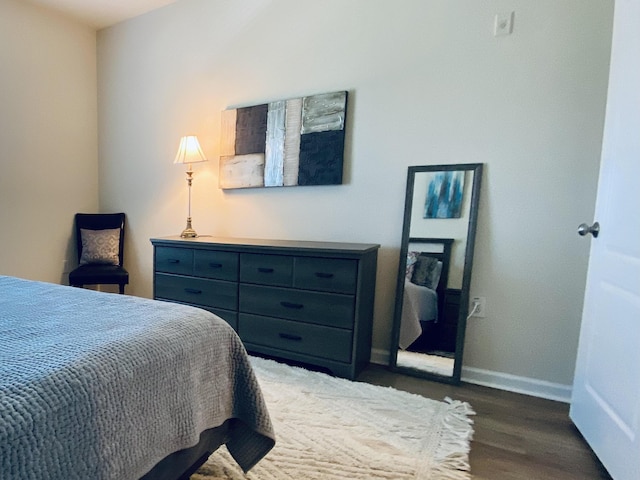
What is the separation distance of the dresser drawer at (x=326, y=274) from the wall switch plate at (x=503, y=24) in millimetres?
1538

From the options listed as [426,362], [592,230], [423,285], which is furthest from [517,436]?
[592,230]

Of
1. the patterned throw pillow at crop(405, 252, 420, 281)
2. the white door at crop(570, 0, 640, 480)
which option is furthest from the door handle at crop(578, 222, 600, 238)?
the patterned throw pillow at crop(405, 252, 420, 281)

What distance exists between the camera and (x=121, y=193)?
3438 millimetres

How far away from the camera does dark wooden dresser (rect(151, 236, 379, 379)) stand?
6.82 ft


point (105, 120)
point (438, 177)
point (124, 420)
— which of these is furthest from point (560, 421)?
point (105, 120)

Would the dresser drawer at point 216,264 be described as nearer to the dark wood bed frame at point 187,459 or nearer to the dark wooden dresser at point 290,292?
the dark wooden dresser at point 290,292

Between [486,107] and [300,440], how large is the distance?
6.63 feet

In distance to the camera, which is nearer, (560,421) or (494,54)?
(560,421)

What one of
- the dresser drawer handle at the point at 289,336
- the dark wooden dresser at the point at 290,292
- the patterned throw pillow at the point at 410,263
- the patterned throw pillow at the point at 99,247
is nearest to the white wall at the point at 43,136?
the patterned throw pillow at the point at 99,247

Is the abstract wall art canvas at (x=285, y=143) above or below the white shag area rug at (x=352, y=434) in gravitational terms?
above

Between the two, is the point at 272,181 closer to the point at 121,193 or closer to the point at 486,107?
the point at 486,107

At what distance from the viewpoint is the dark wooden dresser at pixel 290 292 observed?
2078 mm

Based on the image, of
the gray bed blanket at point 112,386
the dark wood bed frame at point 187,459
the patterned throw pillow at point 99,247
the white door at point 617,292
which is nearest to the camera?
the gray bed blanket at point 112,386

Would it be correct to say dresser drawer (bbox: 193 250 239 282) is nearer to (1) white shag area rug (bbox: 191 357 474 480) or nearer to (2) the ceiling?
(1) white shag area rug (bbox: 191 357 474 480)
